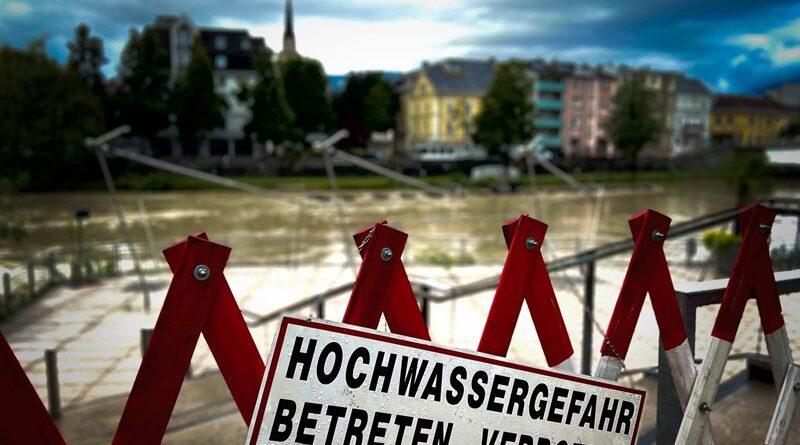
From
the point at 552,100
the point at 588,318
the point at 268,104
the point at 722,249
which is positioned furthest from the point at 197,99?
the point at 588,318

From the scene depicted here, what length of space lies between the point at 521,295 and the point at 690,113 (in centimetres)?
8287

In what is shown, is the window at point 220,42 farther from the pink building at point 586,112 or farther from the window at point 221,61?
the pink building at point 586,112

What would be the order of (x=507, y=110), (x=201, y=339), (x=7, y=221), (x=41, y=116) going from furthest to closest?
(x=507, y=110) < (x=41, y=116) < (x=7, y=221) < (x=201, y=339)

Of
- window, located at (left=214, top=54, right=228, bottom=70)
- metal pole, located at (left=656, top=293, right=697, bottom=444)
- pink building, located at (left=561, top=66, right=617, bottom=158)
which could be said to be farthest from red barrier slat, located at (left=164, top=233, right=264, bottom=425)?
pink building, located at (left=561, top=66, right=617, bottom=158)

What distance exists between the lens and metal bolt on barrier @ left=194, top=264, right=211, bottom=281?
1520mm

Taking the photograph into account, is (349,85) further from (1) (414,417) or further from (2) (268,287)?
(1) (414,417)

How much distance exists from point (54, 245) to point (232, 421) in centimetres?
2772

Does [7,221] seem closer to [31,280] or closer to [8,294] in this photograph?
[31,280]

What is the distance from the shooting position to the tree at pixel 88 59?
45.0 m

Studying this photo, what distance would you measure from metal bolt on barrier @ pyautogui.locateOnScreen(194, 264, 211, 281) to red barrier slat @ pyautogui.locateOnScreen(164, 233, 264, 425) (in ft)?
0.16

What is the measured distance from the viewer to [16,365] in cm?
141

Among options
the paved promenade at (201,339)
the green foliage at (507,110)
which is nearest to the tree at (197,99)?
the green foliage at (507,110)

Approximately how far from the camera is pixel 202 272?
5.00 ft

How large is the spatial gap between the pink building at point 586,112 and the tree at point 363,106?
1884 centimetres
